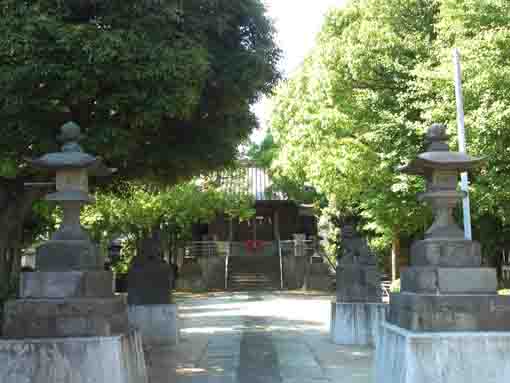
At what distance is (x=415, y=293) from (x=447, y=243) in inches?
30.2

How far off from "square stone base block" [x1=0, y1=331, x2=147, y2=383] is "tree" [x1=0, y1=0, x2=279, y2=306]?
3605 millimetres

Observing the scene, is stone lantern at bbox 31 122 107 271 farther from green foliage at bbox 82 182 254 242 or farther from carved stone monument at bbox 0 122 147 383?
green foliage at bbox 82 182 254 242

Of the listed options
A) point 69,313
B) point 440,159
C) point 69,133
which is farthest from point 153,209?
point 440,159

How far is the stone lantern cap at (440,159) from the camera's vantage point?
735 cm

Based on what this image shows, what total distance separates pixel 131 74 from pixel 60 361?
4.37 m

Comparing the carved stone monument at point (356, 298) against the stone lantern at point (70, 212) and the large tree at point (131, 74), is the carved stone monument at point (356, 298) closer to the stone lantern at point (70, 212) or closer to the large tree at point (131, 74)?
the large tree at point (131, 74)

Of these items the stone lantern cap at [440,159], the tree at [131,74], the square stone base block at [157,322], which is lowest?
the square stone base block at [157,322]

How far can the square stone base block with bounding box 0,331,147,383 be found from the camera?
6.86m

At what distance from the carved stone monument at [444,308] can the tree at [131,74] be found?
3.96 m

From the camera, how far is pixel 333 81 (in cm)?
2148

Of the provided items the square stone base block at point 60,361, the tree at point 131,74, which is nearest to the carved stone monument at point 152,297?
the tree at point 131,74

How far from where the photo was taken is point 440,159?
7371 mm

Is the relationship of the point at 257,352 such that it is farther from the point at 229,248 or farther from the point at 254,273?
the point at 229,248

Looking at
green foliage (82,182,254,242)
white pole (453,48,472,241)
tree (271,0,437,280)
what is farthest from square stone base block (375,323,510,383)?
green foliage (82,182,254,242)
